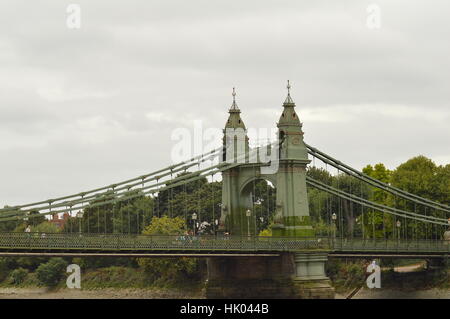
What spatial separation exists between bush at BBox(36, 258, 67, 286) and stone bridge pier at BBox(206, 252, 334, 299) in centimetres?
3619

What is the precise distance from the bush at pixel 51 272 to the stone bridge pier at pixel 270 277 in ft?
119

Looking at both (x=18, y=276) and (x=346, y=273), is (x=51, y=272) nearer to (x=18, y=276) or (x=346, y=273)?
(x=18, y=276)

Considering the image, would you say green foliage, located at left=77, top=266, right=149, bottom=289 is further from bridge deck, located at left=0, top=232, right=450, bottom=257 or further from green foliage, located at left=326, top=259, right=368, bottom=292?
bridge deck, located at left=0, top=232, right=450, bottom=257

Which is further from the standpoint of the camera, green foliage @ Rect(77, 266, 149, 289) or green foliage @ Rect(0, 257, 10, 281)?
green foliage @ Rect(0, 257, 10, 281)

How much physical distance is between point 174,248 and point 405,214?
2792 cm

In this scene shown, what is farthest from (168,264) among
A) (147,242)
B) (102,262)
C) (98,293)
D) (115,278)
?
(147,242)

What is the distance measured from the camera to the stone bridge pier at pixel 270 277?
331 ft

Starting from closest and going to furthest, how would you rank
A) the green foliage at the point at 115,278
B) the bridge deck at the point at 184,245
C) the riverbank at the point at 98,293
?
1. the bridge deck at the point at 184,245
2. the riverbank at the point at 98,293
3. the green foliage at the point at 115,278

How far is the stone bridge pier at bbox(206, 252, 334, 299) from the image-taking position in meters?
101

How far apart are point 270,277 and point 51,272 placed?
41.5m

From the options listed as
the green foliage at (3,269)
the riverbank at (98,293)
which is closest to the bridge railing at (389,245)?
the riverbank at (98,293)

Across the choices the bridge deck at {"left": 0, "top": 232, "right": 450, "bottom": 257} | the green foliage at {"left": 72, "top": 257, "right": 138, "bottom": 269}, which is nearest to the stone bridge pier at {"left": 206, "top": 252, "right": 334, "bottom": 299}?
the bridge deck at {"left": 0, "top": 232, "right": 450, "bottom": 257}

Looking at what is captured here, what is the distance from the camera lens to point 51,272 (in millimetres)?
137875

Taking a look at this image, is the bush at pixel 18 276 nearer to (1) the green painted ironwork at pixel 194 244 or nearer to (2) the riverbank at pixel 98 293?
(2) the riverbank at pixel 98 293
